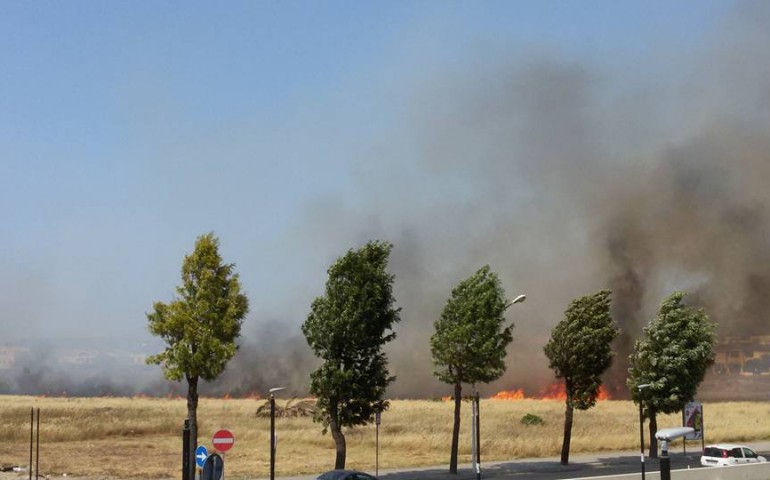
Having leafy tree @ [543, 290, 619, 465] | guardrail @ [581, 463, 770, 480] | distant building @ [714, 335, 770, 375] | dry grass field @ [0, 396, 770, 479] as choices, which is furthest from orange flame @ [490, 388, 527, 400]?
guardrail @ [581, 463, 770, 480]

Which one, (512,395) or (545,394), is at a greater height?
(545,394)

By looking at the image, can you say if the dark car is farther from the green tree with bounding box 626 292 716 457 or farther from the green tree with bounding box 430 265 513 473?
the green tree with bounding box 626 292 716 457

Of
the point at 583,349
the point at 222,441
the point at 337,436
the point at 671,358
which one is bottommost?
the point at 337,436

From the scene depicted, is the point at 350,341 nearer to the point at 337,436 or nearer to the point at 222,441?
the point at 337,436

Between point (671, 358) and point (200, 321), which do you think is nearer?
point (200, 321)

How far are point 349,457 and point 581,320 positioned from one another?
1604 cm

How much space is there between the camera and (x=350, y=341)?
39281mm

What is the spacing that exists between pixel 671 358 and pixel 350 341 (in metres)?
22.8

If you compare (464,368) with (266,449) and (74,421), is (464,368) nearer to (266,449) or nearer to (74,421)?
(266,449)

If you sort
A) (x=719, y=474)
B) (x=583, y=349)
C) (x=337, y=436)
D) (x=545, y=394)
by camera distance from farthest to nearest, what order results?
(x=545, y=394) < (x=583, y=349) < (x=337, y=436) < (x=719, y=474)

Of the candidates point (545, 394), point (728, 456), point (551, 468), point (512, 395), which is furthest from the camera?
point (512, 395)

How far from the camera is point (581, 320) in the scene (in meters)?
48.5

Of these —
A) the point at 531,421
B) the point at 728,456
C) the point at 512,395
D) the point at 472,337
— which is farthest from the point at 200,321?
the point at 512,395

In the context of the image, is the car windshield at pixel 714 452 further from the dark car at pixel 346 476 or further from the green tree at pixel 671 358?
the dark car at pixel 346 476
